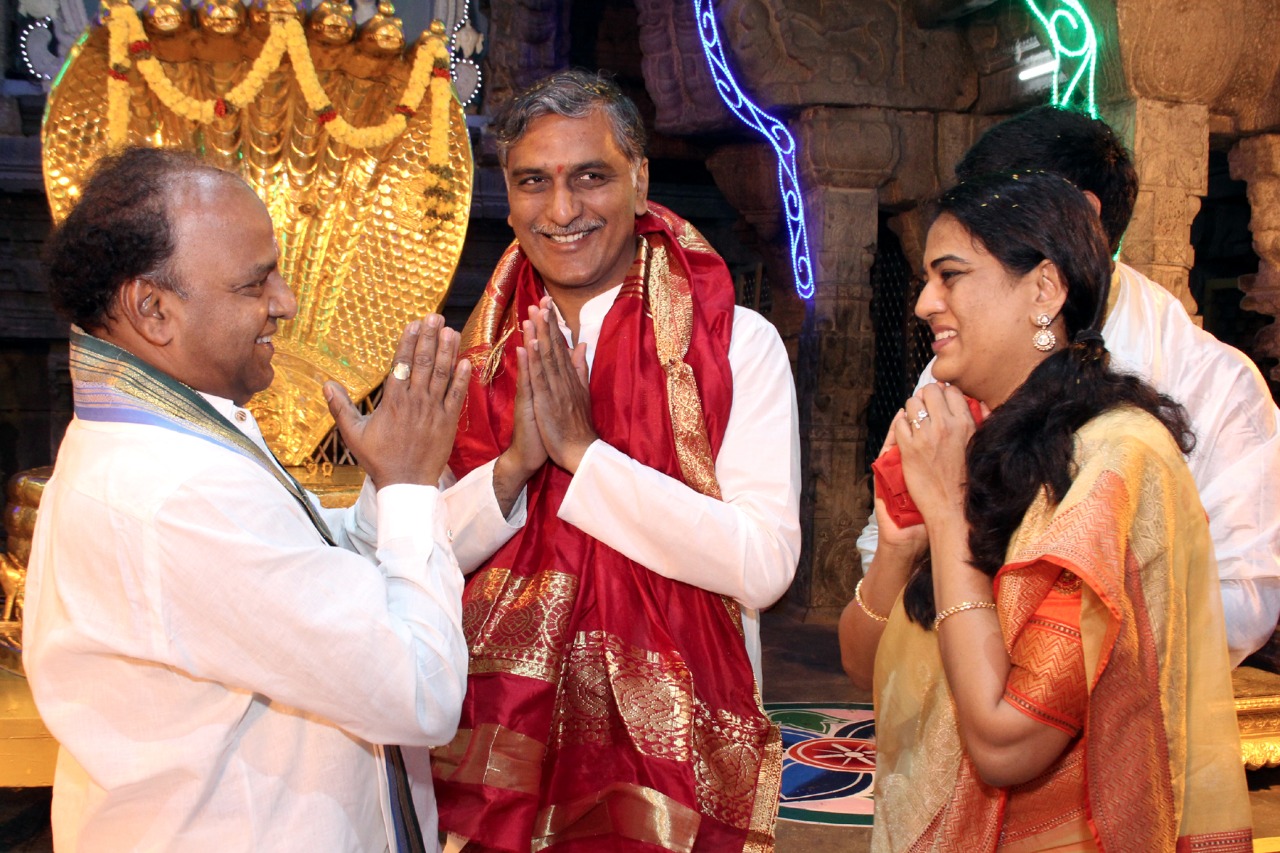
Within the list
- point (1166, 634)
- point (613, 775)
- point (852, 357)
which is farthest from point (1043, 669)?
point (852, 357)

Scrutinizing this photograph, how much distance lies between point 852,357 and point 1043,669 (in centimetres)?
552

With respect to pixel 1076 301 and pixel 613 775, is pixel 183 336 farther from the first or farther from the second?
pixel 1076 301

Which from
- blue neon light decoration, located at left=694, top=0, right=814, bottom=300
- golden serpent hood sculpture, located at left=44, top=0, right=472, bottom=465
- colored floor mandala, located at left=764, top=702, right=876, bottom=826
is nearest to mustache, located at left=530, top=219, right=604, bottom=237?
golden serpent hood sculpture, located at left=44, top=0, right=472, bottom=465

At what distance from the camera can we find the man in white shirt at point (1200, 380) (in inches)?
78.6

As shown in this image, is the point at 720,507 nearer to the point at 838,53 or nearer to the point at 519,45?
the point at 838,53

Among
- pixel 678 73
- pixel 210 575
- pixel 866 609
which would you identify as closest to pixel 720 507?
pixel 866 609

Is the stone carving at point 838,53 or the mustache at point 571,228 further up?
the stone carving at point 838,53

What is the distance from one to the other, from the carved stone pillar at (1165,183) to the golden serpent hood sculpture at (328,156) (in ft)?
8.22

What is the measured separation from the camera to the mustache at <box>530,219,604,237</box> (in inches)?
82.4

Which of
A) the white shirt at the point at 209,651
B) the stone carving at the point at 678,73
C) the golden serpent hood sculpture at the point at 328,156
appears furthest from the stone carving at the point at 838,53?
the white shirt at the point at 209,651

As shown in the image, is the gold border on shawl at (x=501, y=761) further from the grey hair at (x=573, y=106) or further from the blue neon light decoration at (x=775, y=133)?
the blue neon light decoration at (x=775, y=133)

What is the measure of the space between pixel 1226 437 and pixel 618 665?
1.12 metres

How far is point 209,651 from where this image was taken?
4.55 ft

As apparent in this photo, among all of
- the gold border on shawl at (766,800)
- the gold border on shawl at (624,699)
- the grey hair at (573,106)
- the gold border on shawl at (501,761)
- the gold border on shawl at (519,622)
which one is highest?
the grey hair at (573,106)
